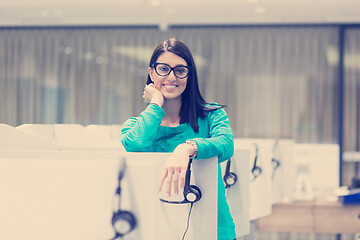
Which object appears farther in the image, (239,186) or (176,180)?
(239,186)

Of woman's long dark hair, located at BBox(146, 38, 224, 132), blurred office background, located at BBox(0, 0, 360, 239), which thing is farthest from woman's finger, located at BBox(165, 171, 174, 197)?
blurred office background, located at BBox(0, 0, 360, 239)

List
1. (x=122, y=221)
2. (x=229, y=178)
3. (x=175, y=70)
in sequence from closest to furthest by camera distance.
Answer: (x=122, y=221) → (x=175, y=70) → (x=229, y=178)

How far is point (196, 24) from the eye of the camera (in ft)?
20.1

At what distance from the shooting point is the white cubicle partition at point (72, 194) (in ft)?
3.33

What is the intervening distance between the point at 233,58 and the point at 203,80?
435mm

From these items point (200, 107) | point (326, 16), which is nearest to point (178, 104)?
point (200, 107)

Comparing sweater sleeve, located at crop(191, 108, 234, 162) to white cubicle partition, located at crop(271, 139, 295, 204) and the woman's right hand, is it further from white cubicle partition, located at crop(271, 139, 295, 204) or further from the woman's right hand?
white cubicle partition, located at crop(271, 139, 295, 204)

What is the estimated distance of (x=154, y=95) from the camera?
135cm

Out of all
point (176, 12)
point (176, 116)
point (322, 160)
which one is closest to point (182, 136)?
point (176, 116)

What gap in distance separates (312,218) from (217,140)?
2628 millimetres

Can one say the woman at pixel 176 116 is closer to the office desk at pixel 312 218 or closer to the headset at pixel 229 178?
the headset at pixel 229 178

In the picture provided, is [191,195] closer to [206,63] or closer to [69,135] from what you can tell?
[69,135]

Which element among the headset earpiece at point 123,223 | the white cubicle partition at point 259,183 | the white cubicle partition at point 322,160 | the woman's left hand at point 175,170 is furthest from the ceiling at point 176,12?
the headset earpiece at point 123,223

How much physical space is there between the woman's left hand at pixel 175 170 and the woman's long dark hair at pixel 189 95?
27cm
